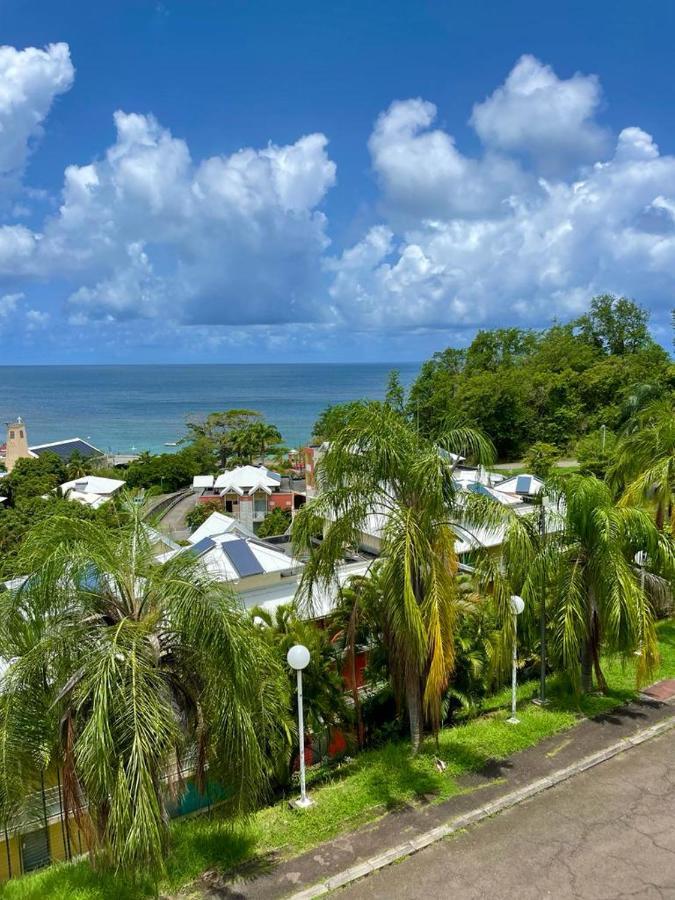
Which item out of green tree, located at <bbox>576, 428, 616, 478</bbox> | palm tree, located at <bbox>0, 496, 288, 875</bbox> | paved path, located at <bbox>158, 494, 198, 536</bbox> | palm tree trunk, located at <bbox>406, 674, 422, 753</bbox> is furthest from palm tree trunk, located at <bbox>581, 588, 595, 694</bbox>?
paved path, located at <bbox>158, 494, 198, 536</bbox>

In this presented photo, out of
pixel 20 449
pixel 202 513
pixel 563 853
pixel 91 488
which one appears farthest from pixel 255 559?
pixel 20 449

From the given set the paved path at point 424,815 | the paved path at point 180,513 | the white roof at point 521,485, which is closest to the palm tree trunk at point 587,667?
the paved path at point 424,815

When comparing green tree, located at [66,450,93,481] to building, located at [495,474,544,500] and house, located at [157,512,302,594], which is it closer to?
building, located at [495,474,544,500]

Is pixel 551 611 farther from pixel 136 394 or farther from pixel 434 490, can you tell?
pixel 136 394

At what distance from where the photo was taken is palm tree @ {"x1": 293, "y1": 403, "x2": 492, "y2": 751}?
28.2ft

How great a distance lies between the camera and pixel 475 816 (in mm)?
8320

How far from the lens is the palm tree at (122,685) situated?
5.48 metres

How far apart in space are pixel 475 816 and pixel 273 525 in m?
27.9

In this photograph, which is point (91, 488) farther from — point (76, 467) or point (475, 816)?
point (475, 816)

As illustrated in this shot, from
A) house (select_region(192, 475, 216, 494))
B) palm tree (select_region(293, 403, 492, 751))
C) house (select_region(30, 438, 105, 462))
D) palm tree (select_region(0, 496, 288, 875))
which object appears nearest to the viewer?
palm tree (select_region(0, 496, 288, 875))

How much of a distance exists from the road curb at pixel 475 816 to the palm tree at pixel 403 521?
138cm

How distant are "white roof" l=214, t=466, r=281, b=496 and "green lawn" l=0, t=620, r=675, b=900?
2951 cm

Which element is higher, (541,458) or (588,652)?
(541,458)

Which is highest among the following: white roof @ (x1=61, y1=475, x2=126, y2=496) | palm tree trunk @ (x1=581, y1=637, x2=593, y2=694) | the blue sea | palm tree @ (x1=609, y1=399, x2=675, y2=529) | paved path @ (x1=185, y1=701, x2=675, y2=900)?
the blue sea
